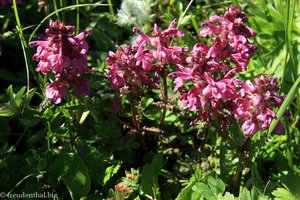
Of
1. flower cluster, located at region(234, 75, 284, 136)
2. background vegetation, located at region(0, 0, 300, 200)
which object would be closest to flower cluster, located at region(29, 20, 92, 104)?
background vegetation, located at region(0, 0, 300, 200)

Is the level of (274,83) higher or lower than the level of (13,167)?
higher

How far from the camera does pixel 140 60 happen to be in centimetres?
181

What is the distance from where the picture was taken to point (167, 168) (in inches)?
88.5

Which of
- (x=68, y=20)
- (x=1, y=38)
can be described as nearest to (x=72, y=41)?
(x=1, y=38)

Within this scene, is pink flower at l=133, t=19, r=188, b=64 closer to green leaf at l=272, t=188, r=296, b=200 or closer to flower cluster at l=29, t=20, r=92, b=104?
flower cluster at l=29, t=20, r=92, b=104

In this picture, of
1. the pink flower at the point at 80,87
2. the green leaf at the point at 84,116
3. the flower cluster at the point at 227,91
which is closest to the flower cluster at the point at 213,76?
the flower cluster at the point at 227,91

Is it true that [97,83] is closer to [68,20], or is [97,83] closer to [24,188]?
[24,188]

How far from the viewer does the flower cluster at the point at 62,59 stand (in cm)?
172

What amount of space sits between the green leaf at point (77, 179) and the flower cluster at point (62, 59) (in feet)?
0.89

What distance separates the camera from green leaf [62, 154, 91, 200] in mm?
1803

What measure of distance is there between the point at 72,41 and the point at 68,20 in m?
1.04

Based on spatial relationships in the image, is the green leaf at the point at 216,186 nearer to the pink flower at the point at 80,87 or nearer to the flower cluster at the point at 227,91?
the flower cluster at the point at 227,91

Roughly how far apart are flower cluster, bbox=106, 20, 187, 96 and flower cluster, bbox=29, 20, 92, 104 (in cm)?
12

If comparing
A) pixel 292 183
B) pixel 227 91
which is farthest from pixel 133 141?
pixel 292 183
